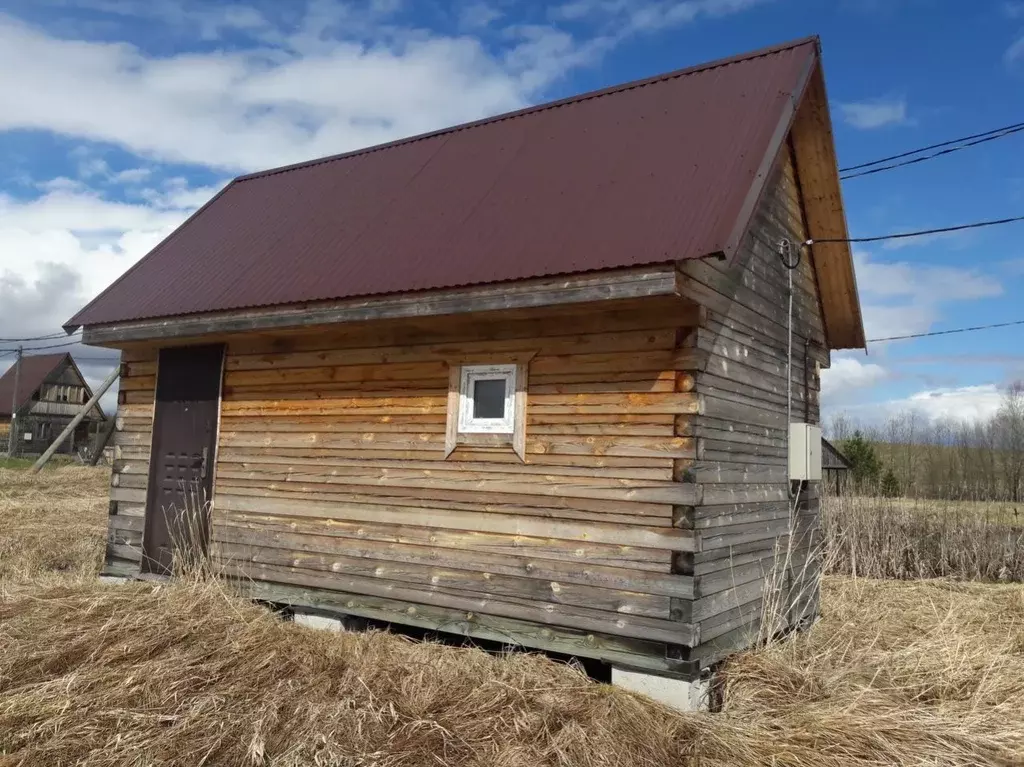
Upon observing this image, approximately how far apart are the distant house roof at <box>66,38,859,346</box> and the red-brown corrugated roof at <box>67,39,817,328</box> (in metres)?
0.02

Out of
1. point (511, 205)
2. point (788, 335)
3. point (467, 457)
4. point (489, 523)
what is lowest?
point (489, 523)

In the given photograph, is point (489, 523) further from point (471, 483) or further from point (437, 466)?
point (437, 466)

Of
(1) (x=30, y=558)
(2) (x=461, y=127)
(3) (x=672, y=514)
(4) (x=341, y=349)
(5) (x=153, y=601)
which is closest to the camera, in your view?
(3) (x=672, y=514)

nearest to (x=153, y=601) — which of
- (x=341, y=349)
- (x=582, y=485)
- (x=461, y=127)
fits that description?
(x=341, y=349)

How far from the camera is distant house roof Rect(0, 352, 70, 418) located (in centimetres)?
4791

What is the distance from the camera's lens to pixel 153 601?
7.09 meters

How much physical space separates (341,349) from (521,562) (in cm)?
268

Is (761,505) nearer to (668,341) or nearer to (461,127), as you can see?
(668,341)

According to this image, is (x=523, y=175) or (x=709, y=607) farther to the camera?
(x=523, y=175)

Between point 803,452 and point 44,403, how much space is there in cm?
5234

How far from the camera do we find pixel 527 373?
6508mm

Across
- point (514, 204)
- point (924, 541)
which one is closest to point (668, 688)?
point (514, 204)

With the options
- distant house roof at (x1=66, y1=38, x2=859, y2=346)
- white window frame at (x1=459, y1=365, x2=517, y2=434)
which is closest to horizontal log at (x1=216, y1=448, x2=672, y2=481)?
white window frame at (x1=459, y1=365, x2=517, y2=434)

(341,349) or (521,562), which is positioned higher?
(341,349)
